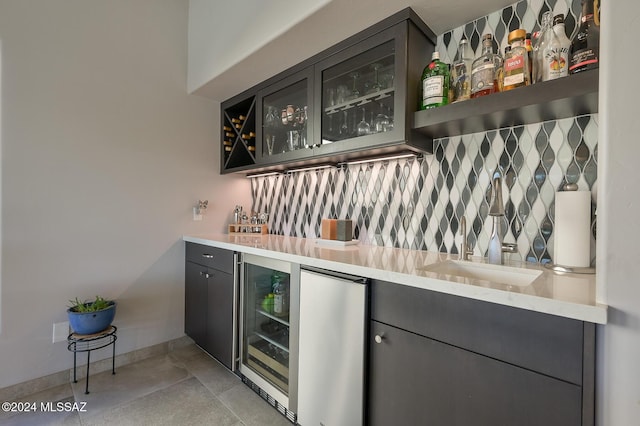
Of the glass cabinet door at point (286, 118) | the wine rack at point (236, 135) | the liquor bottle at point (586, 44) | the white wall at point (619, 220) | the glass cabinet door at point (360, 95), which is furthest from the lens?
the wine rack at point (236, 135)

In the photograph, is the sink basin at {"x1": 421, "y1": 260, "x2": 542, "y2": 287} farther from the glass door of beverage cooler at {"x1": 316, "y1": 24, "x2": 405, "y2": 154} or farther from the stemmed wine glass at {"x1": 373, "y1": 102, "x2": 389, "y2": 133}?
A: the stemmed wine glass at {"x1": 373, "y1": 102, "x2": 389, "y2": 133}

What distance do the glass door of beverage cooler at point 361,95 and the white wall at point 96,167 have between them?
1.32 metres

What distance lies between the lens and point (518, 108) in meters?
1.15

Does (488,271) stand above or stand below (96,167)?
below

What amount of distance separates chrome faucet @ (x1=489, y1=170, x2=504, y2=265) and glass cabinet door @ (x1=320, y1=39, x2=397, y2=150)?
0.54m

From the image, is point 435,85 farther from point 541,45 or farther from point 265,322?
point 265,322

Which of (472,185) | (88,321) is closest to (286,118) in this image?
(472,185)

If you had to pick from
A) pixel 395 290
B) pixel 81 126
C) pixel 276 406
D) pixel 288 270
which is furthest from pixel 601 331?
pixel 81 126

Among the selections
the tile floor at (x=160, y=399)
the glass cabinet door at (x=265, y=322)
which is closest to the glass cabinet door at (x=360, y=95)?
the glass cabinet door at (x=265, y=322)

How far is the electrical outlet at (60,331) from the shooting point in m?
1.88

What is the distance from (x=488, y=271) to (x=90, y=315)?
87.8 inches

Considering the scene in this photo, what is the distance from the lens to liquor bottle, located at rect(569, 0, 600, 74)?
40.4 inches

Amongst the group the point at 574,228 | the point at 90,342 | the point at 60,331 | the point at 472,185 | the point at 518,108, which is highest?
the point at 518,108

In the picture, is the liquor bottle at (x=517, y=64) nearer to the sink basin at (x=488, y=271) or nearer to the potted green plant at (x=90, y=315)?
the sink basin at (x=488, y=271)
